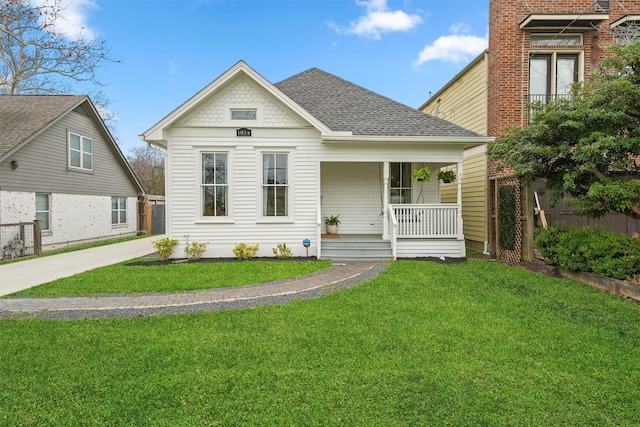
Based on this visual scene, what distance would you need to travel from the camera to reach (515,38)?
37.8ft

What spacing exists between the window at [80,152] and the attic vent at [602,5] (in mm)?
19471

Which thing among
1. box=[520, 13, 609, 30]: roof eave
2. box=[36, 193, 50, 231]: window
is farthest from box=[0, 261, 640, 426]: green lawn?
box=[36, 193, 50, 231]: window

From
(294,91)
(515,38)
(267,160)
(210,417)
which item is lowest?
(210,417)

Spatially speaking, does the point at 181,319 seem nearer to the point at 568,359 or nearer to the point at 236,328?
the point at 236,328

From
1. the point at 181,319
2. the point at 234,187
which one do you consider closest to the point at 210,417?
the point at 181,319

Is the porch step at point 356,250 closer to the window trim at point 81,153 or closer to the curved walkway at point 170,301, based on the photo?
the curved walkway at point 170,301

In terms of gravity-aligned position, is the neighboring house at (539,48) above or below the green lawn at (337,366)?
above

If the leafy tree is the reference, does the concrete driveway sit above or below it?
below

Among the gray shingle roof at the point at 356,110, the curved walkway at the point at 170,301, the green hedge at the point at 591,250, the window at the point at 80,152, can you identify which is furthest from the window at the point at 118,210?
the green hedge at the point at 591,250

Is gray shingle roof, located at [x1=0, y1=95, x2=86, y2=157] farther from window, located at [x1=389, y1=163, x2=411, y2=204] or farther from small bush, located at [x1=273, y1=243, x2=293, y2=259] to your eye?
window, located at [x1=389, y1=163, x2=411, y2=204]

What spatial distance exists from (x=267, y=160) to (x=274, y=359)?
744cm

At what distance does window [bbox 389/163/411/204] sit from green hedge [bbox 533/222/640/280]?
13.7 feet

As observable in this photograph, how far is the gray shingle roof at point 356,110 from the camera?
1051cm

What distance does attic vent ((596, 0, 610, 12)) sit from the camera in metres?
11.5
